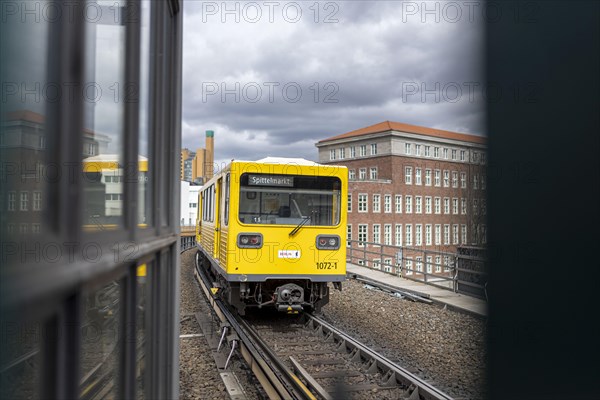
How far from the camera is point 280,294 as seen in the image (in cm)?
873

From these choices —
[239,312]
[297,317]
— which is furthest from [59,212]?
[297,317]

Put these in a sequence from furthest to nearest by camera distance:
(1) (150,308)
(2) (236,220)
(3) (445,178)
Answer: (2) (236,220) → (1) (150,308) → (3) (445,178)

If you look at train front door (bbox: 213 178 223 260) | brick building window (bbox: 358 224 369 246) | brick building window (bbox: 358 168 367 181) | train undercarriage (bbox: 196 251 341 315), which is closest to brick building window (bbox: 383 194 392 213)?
brick building window (bbox: 358 224 369 246)

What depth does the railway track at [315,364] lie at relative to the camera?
5309 mm

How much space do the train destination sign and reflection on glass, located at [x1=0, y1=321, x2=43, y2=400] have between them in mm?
7946

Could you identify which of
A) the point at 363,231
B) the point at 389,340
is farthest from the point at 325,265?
the point at 363,231

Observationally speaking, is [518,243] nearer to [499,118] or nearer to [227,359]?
[499,118]

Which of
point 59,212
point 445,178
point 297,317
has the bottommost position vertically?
point 297,317

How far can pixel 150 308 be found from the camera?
2002 millimetres

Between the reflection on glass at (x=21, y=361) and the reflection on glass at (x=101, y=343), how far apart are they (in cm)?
21

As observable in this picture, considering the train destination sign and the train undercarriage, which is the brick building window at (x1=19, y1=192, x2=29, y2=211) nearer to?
the train destination sign

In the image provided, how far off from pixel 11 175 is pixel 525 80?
1.15 metres

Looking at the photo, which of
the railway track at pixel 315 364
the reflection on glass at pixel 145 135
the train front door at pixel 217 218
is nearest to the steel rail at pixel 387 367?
the railway track at pixel 315 364

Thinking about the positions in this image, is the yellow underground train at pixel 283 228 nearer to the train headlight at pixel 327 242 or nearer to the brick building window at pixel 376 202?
the train headlight at pixel 327 242
